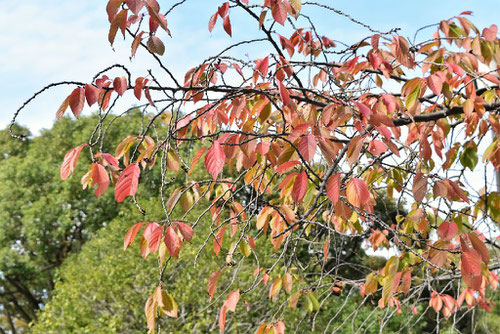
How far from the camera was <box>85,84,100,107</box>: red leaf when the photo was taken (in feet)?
4.51

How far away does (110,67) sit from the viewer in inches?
55.7

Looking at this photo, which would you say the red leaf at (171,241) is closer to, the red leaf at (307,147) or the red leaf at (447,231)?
the red leaf at (307,147)

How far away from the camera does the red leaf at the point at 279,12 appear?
1.64 m

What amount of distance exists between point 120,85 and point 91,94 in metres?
0.11

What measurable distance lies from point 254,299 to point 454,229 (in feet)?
14.0

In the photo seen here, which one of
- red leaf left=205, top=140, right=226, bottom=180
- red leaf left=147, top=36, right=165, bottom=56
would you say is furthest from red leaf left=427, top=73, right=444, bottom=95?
red leaf left=147, top=36, right=165, bottom=56

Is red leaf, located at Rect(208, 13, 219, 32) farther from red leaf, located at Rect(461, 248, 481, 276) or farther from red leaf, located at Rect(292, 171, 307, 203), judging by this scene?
red leaf, located at Rect(461, 248, 481, 276)

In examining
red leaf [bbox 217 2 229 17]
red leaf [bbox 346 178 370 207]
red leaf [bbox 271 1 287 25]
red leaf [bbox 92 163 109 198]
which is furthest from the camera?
red leaf [bbox 217 2 229 17]

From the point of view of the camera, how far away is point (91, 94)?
139 cm

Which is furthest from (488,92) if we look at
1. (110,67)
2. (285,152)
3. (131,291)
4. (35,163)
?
(35,163)

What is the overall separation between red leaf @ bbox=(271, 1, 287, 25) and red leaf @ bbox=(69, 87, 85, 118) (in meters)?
0.66

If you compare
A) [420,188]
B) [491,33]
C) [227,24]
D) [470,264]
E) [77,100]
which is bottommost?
[470,264]

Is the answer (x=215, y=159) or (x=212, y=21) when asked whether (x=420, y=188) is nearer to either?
(x=215, y=159)

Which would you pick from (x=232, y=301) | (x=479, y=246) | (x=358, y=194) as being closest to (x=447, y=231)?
(x=479, y=246)
